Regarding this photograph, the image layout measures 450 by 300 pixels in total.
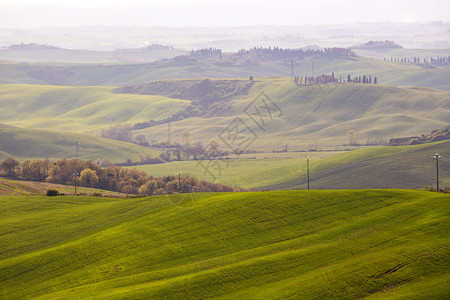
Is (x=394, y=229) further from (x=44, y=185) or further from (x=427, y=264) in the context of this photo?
(x=44, y=185)

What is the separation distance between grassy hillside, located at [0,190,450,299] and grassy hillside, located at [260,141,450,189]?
87.0 m

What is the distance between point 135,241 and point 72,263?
27.3ft

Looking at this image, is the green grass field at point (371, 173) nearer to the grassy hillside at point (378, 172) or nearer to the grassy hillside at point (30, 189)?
the grassy hillside at point (378, 172)

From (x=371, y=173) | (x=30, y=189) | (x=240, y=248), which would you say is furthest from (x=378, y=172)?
(x=240, y=248)

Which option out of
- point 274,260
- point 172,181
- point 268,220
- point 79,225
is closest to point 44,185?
point 172,181

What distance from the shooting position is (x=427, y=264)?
51.1 metres

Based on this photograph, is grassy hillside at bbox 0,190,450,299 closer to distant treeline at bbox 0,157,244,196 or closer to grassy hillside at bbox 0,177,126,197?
grassy hillside at bbox 0,177,126,197

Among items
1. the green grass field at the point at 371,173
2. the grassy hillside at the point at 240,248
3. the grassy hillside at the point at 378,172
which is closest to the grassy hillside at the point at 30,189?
the grassy hillside at the point at 240,248

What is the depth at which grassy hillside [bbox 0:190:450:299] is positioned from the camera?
2021 inches

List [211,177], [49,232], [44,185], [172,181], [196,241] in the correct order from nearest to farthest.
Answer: [196,241]
[49,232]
[44,185]
[172,181]
[211,177]

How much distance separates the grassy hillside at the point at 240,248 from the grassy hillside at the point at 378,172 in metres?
87.0

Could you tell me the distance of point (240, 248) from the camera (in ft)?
212

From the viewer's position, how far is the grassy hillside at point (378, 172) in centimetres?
16321

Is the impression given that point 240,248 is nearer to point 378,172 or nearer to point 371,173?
point 371,173
